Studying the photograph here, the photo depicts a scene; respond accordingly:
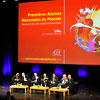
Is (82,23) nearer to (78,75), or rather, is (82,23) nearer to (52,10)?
(52,10)

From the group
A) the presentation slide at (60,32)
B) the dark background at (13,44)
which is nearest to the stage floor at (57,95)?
the presentation slide at (60,32)

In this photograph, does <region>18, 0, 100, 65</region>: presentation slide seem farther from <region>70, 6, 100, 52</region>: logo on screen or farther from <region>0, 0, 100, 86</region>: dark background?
<region>0, 0, 100, 86</region>: dark background

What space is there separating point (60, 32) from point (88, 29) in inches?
55.9

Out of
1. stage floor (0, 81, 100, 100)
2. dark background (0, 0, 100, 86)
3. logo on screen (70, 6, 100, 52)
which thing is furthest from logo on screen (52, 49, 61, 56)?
stage floor (0, 81, 100, 100)

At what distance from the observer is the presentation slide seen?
12.1m

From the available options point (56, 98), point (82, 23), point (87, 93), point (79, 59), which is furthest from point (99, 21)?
point (56, 98)

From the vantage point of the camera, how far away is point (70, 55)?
12430mm

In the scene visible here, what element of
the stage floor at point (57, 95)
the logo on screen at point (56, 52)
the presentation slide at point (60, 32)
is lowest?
the stage floor at point (57, 95)

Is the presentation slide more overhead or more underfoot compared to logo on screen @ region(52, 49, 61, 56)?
more overhead

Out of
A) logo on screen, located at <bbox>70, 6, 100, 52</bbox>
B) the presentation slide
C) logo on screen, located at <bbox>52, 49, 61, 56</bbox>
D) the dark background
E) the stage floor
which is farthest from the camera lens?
the dark background

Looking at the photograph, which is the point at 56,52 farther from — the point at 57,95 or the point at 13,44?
the point at 13,44

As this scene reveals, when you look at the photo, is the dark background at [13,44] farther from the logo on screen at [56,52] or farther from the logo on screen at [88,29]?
the logo on screen at [88,29]

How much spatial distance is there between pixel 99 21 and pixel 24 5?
13.3ft

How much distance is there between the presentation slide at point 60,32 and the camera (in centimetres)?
1205
